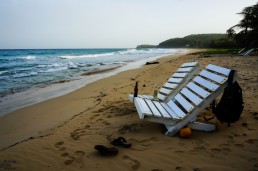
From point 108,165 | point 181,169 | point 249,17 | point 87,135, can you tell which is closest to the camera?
point 181,169

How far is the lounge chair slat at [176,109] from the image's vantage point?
4.17 meters

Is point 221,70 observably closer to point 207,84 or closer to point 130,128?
point 207,84

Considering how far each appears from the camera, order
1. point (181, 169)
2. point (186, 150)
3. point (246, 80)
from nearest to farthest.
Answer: point (181, 169), point (186, 150), point (246, 80)

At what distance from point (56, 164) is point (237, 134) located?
9.49ft

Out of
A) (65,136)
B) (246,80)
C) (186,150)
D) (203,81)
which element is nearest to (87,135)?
(65,136)

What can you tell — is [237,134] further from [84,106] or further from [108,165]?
[84,106]

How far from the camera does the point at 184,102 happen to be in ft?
14.9

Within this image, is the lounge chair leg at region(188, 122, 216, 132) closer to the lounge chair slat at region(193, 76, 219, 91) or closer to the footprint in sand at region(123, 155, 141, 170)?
the lounge chair slat at region(193, 76, 219, 91)

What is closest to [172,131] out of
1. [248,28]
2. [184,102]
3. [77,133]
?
[184,102]

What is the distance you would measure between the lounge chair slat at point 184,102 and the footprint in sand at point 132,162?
134cm

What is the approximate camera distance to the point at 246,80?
8141 mm

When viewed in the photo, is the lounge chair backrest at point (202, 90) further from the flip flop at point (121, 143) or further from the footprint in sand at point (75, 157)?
the footprint in sand at point (75, 157)

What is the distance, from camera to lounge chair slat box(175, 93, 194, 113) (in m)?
4.12

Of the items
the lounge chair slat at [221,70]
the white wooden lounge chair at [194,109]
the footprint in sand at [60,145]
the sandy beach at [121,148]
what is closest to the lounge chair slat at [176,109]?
the white wooden lounge chair at [194,109]
